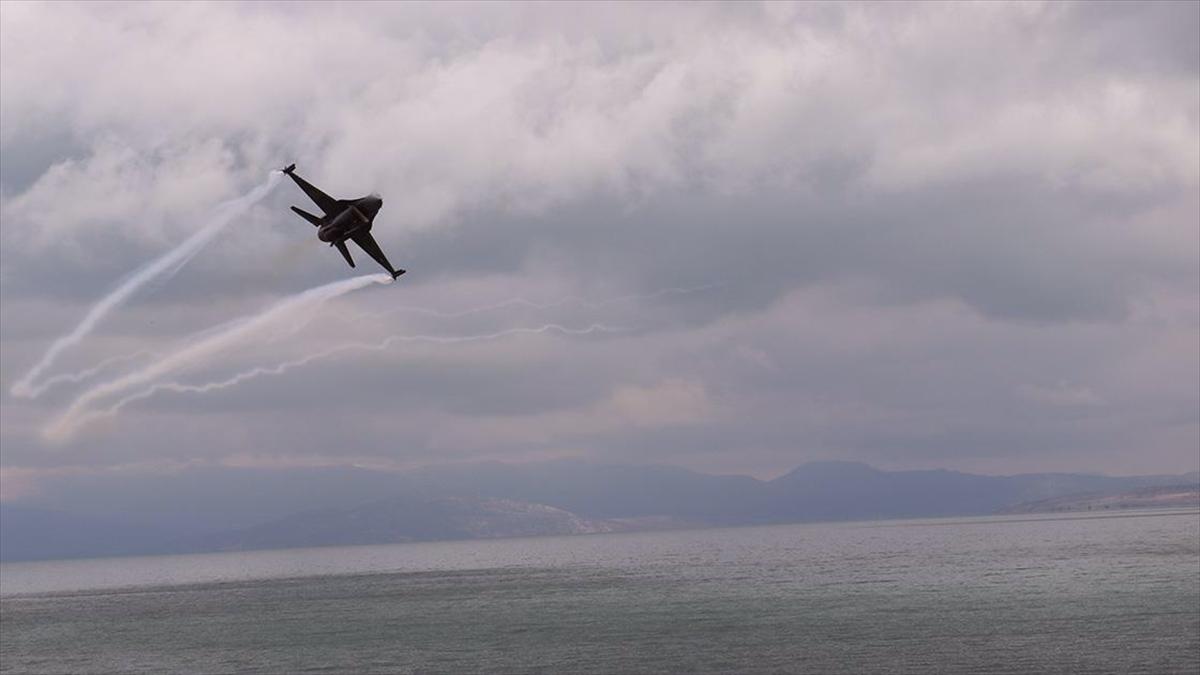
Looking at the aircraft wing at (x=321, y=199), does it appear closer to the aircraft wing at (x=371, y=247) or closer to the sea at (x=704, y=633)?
the aircraft wing at (x=371, y=247)

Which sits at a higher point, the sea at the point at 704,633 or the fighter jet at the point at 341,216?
the fighter jet at the point at 341,216

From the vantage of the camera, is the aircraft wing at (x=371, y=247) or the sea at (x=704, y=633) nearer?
the aircraft wing at (x=371, y=247)

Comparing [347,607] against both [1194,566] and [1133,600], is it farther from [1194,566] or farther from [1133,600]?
[1194,566]

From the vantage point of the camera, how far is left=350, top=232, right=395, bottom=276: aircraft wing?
9025 centimetres

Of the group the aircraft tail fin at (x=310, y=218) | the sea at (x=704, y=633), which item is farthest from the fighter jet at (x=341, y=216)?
the sea at (x=704, y=633)

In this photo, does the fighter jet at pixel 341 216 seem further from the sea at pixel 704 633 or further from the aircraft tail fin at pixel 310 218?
the sea at pixel 704 633

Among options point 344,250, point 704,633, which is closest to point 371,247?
point 344,250

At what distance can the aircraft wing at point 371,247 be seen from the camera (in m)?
90.2

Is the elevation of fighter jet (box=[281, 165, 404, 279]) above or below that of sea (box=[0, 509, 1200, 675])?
above

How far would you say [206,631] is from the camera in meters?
164

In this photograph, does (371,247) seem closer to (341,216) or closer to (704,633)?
(341,216)

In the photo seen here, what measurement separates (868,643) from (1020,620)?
83.0ft

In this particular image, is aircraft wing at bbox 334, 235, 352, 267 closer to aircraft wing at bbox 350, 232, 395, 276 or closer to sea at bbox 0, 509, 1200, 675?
aircraft wing at bbox 350, 232, 395, 276

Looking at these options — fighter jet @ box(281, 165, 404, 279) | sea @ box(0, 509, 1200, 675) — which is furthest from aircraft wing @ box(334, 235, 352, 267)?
sea @ box(0, 509, 1200, 675)
